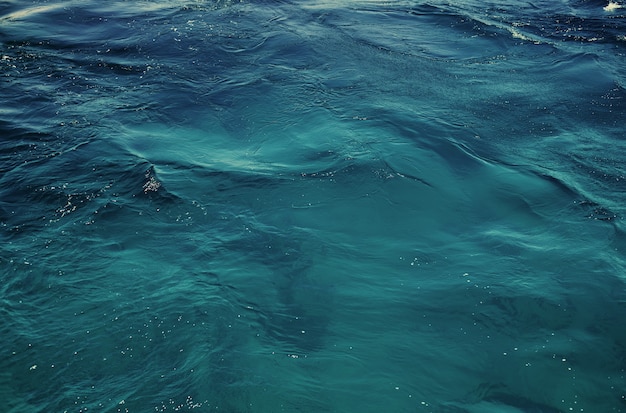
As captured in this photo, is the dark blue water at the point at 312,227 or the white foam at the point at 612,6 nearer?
the dark blue water at the point at 312,227

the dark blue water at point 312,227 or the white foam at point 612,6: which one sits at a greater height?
the white foam at point 612,6

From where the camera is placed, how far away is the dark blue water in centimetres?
585

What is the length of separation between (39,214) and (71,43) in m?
7.16

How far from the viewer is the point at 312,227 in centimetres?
781

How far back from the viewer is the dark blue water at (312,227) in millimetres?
5848

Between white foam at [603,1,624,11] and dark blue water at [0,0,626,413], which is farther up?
white foam at [603,1,624,11]

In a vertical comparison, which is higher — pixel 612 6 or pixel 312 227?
pixel 612 6

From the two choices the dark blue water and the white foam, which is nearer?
the dark blue water

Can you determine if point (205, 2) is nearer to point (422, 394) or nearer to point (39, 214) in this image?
point (39, 214)

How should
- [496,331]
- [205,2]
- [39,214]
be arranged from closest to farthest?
[496,331] < [39,214] < [205,2]

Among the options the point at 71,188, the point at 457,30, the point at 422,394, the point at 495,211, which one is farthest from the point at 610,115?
the point at 71,188

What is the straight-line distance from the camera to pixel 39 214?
773cm

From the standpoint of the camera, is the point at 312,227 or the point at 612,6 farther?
the point at 612,6

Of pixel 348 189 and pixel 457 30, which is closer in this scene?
pixel 348 189
